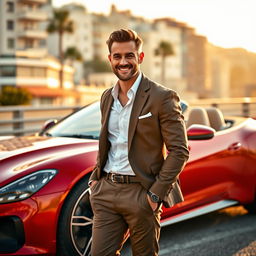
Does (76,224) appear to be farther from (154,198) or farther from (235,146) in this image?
(235,146)

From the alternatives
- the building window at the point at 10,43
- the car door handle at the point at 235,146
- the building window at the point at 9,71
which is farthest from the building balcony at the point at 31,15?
the car door handle at the point at 235,146

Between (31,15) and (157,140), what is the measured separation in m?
77.0

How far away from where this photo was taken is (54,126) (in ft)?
17.7

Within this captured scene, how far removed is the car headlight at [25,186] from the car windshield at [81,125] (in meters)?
1.05

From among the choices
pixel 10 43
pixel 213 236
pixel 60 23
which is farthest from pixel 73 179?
pixel 10 43

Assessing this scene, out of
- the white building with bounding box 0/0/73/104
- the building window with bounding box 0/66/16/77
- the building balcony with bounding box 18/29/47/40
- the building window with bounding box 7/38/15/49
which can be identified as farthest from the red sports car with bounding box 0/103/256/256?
the building window with bounding box 7/38/15/49

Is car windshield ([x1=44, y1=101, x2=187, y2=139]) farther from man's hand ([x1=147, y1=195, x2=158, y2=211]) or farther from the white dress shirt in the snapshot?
man's hand ([x1=147, y1=195, x2=158, y2=211])

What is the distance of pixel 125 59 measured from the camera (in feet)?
9.44

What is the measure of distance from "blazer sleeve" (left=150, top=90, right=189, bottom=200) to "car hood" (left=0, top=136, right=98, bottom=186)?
4.49ft

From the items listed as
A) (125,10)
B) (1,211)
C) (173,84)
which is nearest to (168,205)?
(1,211)

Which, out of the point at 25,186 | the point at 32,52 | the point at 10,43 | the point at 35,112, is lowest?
the point at 35,112

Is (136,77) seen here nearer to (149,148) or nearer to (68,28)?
(149,148)

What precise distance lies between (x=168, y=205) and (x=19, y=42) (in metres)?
78.0

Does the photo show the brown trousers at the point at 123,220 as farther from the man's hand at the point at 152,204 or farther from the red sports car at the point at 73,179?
the red sports car at the point at 73,179
